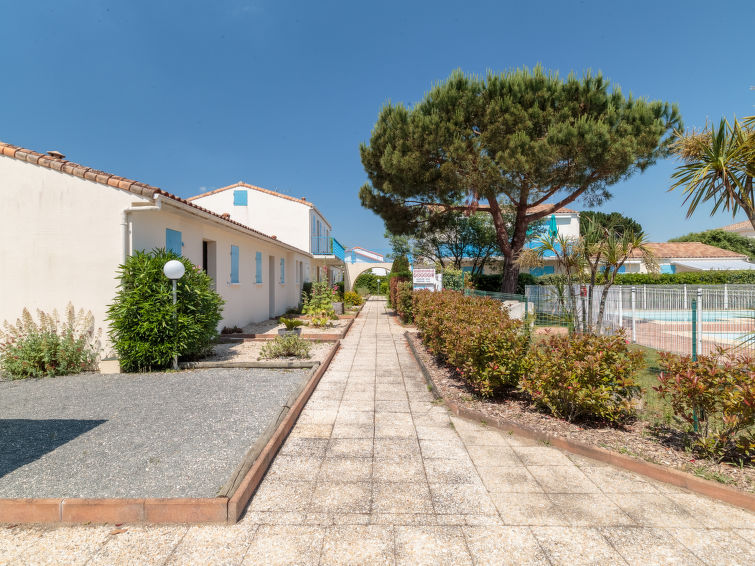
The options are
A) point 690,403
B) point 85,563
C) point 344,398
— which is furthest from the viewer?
point 344,398

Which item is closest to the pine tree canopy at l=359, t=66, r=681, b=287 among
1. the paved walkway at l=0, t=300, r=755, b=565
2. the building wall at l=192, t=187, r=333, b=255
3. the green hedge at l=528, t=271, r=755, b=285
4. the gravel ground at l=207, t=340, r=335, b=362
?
the building wall at l=192, t=187, r=333, b=255

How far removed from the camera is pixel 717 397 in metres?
3.17

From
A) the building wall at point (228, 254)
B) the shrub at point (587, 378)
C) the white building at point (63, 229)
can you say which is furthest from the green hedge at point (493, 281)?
the white building at point (63, 229)

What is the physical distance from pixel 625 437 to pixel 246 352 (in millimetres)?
6973

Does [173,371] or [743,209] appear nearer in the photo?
[743,209]

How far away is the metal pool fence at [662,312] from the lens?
7.38m

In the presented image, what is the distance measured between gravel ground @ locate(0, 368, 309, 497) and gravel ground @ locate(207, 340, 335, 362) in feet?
3.80

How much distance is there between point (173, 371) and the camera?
6414 mm

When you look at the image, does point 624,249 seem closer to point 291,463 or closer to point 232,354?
point 291,463

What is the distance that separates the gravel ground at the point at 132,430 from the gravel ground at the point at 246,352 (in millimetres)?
1157

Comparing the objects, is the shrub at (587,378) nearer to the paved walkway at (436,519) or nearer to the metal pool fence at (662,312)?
the paved walkway at (436,519)

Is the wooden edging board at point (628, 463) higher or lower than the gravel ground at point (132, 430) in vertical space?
lower

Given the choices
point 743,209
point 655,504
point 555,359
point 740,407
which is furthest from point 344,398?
point 743,209

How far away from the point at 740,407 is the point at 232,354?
7.84 m
